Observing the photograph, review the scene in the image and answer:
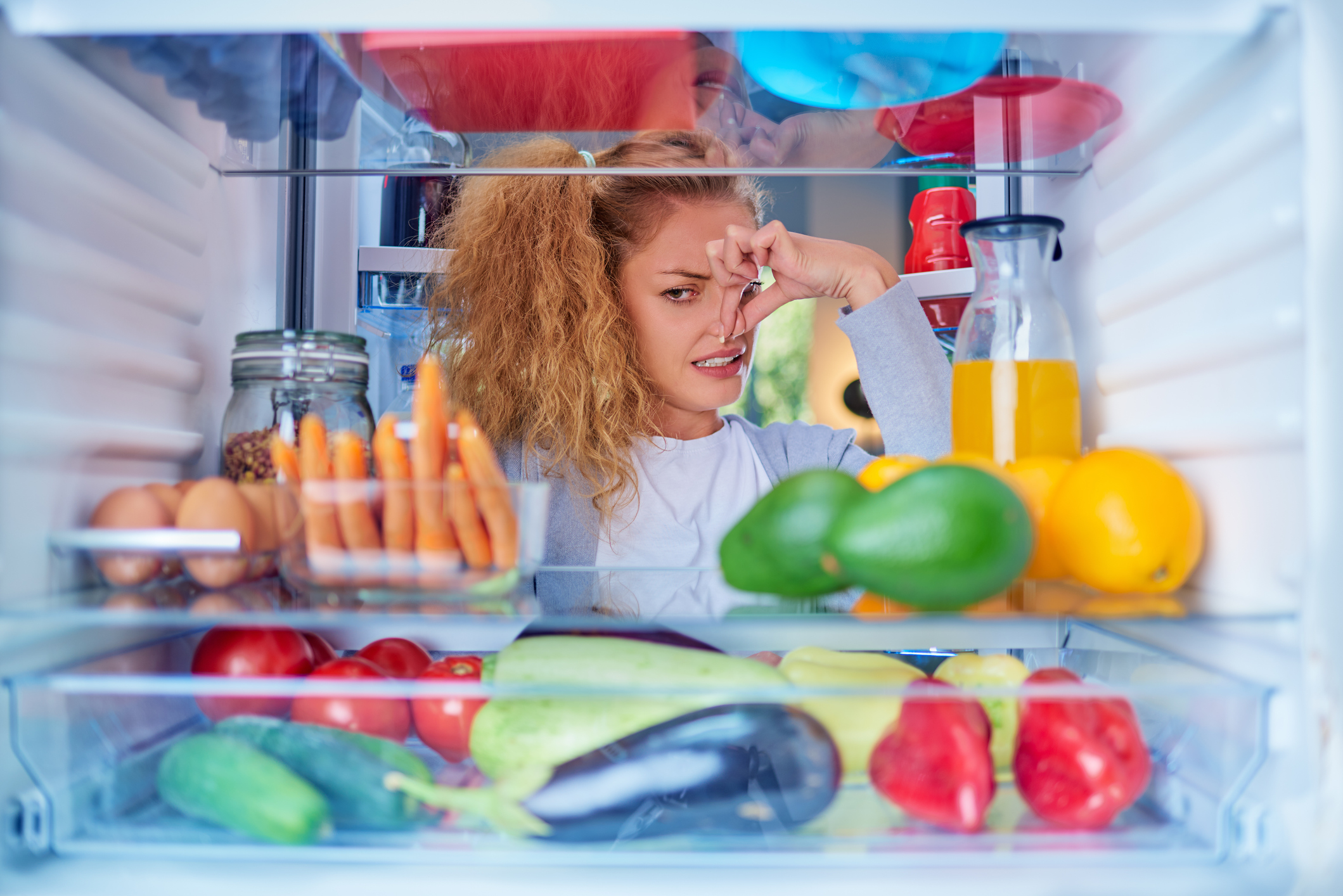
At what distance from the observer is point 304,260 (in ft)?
4.16

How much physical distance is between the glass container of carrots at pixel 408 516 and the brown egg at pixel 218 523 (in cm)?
5

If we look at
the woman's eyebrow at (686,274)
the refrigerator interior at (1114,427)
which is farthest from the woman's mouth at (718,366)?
the refrigerator interior at (1114,427)

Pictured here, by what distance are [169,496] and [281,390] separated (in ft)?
0.46

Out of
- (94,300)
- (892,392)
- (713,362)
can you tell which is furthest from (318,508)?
(713,362)

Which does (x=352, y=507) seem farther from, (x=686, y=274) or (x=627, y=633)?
(x=686, y=274)

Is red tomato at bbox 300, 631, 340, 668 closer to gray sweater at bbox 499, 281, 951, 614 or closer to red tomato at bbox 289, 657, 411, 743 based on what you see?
red tomato at bbox 289, 657, 411, 743

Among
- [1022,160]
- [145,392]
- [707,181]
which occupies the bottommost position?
[145,392]

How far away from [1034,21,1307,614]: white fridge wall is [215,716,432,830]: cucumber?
547 millimetres

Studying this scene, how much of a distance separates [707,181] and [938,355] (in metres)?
0.60

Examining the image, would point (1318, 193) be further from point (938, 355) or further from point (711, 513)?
point (711, 513)

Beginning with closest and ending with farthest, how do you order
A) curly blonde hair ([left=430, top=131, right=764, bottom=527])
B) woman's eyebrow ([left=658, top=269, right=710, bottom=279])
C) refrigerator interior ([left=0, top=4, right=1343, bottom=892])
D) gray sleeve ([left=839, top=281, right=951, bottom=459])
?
refrigerator interior ([left=0, top=4, right=1343, bottom=892]), gray sleeve ([left=839, top=281, right=951, bottom=459]), curly blonde hair ([left=430, top=131, right=764, bottom=527]), woman's eyebrow ([left=658, top=269, right=710, bottom=279])

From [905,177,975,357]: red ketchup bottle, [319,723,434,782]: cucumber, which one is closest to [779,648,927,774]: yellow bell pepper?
[319,723,434,782]: cucumber

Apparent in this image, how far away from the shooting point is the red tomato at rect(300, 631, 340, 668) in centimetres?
71

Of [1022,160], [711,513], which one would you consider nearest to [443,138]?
[1022,160]
